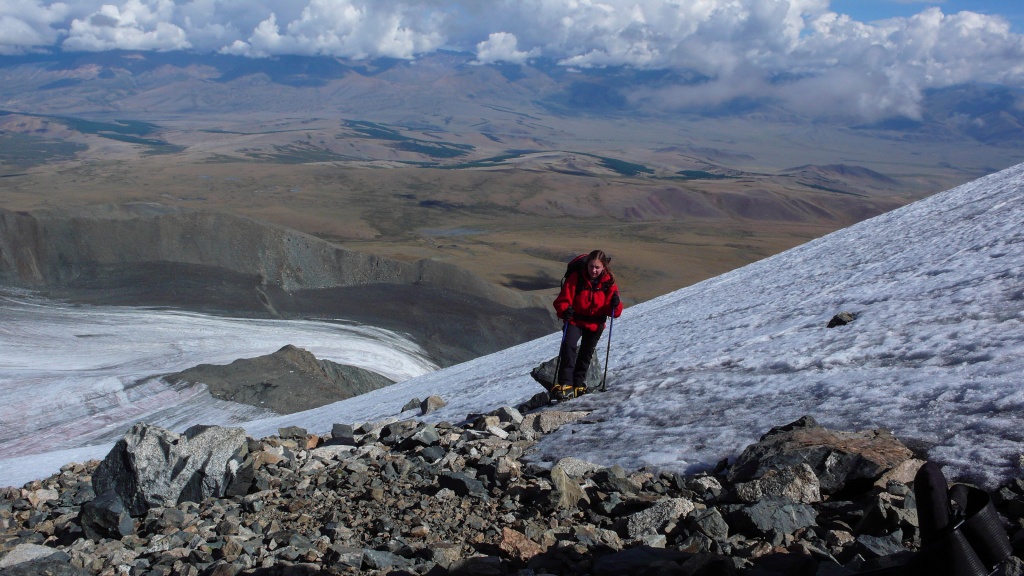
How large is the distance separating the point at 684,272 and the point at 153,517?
58.7 m

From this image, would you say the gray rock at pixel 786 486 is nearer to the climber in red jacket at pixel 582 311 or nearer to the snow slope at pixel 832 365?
the snow slope at pixel 832 365

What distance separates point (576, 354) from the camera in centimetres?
790

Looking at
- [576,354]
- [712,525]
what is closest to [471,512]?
[712,525]

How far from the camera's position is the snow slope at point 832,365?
5.11 meters

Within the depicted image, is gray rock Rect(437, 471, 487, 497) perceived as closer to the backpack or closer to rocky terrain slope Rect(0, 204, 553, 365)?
the backpack

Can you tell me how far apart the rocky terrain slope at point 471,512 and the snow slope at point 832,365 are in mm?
416

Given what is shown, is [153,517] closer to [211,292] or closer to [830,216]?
[211,292]

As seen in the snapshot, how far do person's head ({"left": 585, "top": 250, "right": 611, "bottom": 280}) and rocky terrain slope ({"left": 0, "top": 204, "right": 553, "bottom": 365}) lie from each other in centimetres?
A: 2130

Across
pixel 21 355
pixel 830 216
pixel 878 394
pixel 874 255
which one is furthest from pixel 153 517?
pixel 830 216

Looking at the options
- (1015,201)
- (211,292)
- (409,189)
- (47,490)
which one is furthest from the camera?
(409,189)

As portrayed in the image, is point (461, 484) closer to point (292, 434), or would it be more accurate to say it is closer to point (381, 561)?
point (381, 561)

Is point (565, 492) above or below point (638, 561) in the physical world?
below

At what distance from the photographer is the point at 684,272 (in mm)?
61906

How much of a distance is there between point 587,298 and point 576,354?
0.82 metres
